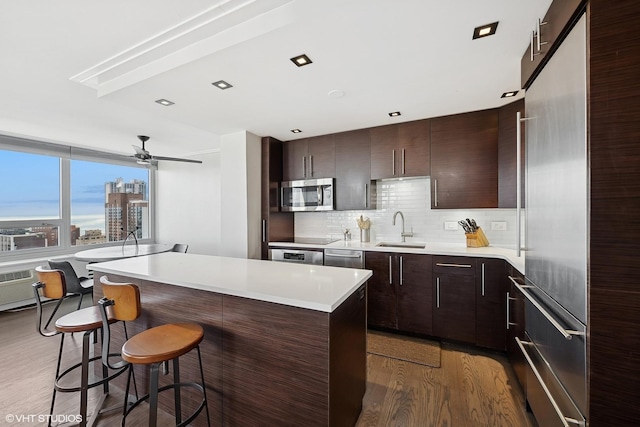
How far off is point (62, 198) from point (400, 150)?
555 cm

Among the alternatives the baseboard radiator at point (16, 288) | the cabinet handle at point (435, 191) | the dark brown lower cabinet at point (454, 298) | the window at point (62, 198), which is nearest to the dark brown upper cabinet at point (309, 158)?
the cabinet handle at point (435, 191)

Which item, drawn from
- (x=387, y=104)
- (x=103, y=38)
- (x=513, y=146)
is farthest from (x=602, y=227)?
(x=103, y=38)

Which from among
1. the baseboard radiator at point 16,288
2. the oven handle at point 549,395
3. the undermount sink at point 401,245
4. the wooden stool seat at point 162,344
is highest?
the undermount sink at point 401,245

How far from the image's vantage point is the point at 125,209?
5.56 meters

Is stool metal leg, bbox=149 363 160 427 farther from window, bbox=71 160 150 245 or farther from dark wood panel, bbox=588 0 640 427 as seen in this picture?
window, bbox=71 160 150 245

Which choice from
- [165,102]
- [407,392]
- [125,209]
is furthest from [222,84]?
[125,209]

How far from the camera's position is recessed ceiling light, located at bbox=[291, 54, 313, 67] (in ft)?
6.03

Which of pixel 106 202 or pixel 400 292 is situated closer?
pixel 400 292

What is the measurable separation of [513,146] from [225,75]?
2701mm

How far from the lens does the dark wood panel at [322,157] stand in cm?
366

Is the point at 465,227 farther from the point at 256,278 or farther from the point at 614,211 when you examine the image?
the point at 256,278

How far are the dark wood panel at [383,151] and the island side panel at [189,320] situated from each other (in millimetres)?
2457

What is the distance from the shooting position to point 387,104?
271cm

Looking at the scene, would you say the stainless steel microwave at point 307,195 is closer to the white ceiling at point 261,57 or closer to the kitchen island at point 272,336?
the white ceiling at point 261,57
